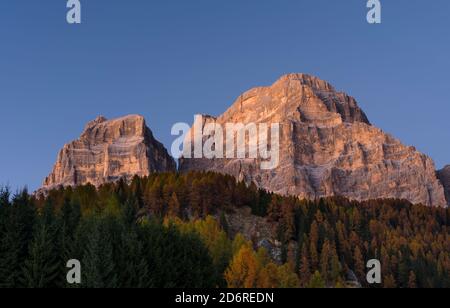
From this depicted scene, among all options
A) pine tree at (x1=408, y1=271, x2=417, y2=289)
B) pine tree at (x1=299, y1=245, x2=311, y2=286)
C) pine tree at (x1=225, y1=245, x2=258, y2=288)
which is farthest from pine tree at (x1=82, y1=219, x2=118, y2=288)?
pine tree at (x1=408, y1=271, x2=417, y2=289)

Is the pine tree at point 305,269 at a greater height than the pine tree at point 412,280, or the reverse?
the pine tree at point 305,269

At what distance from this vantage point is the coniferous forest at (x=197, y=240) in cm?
5944

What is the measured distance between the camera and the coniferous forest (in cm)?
5944

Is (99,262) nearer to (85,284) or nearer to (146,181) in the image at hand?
(85,284)

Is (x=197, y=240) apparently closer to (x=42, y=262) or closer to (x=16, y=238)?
(x=16, y=238)

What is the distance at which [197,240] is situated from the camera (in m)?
83.6

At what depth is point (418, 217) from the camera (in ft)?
649

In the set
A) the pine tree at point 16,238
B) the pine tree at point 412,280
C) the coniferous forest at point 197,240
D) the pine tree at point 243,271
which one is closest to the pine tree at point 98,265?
the coniferous forest at point 197,240

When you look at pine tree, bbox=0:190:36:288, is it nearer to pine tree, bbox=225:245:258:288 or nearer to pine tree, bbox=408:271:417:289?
pine tree, bbox=225:245:258:288

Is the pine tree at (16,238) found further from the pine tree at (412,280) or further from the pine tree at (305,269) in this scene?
the pine tree at (412,280)

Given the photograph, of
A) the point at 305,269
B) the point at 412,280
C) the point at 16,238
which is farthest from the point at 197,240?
the point at 412,280

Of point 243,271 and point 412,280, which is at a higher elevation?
point 243,271
